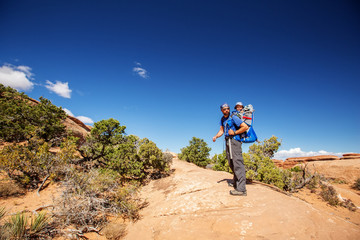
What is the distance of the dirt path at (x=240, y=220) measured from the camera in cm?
237

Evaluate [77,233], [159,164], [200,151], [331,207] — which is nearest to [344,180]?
[331,207]

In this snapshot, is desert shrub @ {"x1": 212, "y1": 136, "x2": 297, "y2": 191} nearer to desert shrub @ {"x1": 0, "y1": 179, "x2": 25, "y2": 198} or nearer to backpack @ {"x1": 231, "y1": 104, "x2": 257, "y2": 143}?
backpack @ {"x1": 231, "y1": 104, "x2": 257, "y2": 143}

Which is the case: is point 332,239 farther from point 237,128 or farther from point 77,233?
point 77,233

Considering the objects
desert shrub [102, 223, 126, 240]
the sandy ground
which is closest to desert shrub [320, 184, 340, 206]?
the sandy ground

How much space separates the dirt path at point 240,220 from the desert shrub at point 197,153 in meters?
15.2

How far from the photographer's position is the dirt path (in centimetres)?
237

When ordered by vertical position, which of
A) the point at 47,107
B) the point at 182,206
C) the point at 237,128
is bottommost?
the point at 182,206

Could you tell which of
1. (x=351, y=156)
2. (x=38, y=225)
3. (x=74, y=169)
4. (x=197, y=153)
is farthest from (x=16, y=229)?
(x=351, y=156)

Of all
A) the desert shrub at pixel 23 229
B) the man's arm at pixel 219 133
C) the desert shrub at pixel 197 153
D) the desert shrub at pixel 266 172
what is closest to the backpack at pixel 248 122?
the man's arm at pixel 219 133

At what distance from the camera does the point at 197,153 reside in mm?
19469

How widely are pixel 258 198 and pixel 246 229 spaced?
1150mm

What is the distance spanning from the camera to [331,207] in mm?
7480

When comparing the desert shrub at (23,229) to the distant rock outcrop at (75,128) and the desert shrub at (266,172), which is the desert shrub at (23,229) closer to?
the desert shrub at (266,172)

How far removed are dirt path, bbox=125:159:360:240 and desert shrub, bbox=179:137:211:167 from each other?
49.7ft
